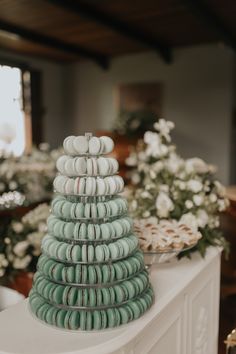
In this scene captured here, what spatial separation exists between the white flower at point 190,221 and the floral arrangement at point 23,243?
0.67 meters

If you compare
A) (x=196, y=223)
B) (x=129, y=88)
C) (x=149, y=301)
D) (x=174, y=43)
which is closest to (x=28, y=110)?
(x=129, y=88)

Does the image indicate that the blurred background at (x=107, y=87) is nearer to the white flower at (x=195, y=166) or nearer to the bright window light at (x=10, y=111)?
the bright window light at (x=10, y=111)

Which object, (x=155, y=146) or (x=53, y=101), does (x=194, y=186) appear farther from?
(x=53, y=101)

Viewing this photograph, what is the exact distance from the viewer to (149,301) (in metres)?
1.04

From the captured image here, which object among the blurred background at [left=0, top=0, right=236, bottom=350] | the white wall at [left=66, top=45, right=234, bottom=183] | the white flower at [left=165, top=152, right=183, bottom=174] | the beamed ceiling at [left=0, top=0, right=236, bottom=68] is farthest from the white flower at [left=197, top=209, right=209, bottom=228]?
the white wall at [left=66, top=45, right=234, bottom=183]

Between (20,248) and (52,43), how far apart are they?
379cm

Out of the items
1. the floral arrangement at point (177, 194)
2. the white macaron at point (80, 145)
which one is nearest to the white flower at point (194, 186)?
the floral arrangement at point (177, 194)

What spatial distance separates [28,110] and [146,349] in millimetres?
4722

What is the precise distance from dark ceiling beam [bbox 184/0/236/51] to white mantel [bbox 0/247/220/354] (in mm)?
2552

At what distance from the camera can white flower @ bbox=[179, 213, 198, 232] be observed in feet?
4.61

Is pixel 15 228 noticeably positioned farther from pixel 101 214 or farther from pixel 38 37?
pixel 38 37

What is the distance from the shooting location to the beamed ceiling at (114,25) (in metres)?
3.37

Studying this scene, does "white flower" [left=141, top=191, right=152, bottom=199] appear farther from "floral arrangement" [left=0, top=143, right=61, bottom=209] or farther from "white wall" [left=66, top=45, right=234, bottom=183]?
"white wall" [left=66, top=45, right=234, bottom=183]

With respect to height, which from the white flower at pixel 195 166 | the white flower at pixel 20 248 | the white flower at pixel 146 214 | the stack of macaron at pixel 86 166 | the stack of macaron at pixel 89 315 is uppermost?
the stack of macaron at pixel 86 166
